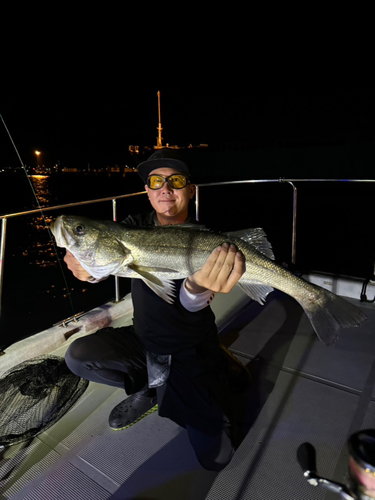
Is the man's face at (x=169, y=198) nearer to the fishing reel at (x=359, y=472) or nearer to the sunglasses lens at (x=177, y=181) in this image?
the sunglasses lens at (x=177, y=181)

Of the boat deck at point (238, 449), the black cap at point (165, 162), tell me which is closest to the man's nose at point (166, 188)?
the black cap at point (165, 162)

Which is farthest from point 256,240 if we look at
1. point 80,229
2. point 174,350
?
point 80,229

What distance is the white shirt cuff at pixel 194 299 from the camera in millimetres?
2400

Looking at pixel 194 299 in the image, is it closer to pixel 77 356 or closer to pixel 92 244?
pixel 92 244

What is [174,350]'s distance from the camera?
2.46 metres

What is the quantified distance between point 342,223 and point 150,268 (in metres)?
25.0

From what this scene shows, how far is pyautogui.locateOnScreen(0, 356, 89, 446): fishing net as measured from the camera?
250 centimetres

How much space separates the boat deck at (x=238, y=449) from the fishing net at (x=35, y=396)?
0.10 m

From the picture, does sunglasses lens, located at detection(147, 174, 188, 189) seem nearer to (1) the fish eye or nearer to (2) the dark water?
(2) the dark water

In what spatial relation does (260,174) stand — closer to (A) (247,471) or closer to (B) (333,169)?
(B) (333,169)

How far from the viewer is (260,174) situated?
5419cm

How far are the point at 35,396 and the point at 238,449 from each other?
179 centimetres

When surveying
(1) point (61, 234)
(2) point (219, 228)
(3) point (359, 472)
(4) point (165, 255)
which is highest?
(1) point (61, 234)

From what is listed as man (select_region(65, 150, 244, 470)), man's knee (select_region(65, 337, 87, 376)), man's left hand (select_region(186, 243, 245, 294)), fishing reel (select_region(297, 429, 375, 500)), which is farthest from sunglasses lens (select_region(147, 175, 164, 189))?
fishing reel (select_region(297, 429, 375, 500))
